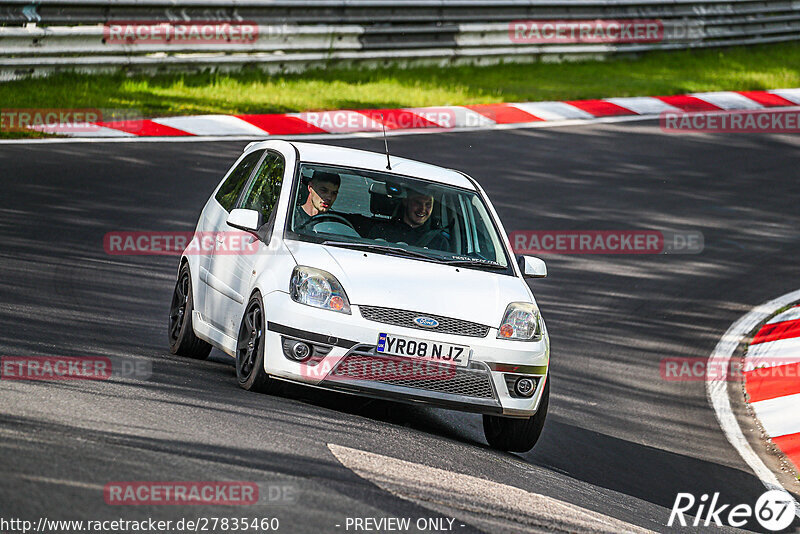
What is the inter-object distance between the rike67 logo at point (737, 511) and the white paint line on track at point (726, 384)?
98 mm

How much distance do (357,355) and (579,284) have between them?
19.1 feet

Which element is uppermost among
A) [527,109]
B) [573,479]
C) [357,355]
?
[527,109]

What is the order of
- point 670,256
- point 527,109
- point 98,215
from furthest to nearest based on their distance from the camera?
point 527,109
point 670,256
point 98,215

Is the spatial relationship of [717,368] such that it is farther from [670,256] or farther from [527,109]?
[527,109]

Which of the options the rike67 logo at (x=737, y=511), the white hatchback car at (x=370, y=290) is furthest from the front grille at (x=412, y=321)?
the rike67 logo at (x=737, y=511)

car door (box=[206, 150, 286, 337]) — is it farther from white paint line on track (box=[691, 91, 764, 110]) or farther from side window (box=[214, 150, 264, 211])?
white paint line on track (box=[691, 91, 764, 110])

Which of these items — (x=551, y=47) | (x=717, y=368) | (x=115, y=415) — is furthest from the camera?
(x=551, y=47)

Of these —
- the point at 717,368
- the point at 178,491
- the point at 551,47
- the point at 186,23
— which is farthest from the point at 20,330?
the point at 551,47

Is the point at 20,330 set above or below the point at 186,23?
below

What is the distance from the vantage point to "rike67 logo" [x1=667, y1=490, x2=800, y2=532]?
7.38 meters

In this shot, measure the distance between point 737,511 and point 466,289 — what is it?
2.17 m

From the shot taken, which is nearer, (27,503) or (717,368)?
(27,503)

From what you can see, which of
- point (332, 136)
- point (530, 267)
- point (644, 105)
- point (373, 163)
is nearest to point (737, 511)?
point (530, 267)

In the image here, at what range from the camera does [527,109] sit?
63.4 feet
